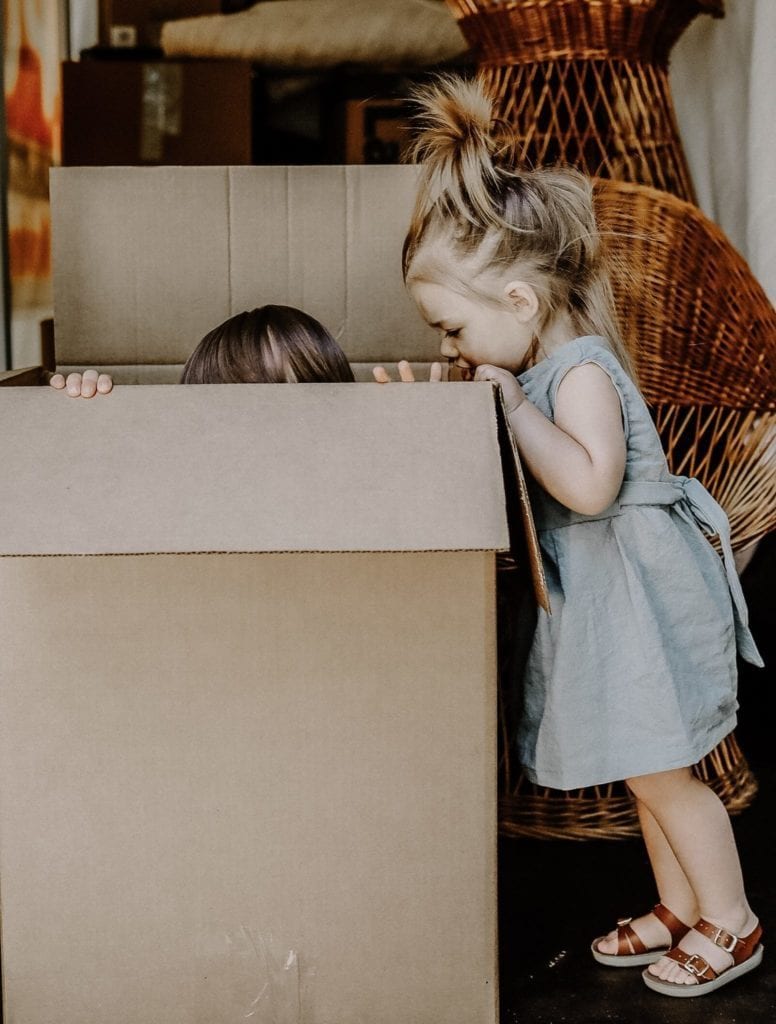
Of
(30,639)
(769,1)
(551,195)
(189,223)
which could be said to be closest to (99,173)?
(189,223)

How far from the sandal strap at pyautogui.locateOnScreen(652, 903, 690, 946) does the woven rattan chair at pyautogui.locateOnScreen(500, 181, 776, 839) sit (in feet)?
0.69

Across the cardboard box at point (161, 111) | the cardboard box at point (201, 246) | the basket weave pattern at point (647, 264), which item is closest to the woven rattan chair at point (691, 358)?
the basket weave pattern at point (647, 264)

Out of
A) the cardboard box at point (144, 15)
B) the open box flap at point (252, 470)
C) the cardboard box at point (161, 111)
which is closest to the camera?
the open box flap at point (252, 470)

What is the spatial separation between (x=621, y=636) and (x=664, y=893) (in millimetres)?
284

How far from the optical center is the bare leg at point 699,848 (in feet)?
3.20

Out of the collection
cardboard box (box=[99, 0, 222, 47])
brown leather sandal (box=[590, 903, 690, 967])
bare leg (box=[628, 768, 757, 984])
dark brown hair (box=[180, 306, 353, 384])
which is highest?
cardboard box (box=[99, 0, 222, 47])

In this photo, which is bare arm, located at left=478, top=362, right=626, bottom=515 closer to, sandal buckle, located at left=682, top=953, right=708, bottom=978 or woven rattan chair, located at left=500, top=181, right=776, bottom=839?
woven rattan chair, located at left=500, top=181, right=776, bottom=839

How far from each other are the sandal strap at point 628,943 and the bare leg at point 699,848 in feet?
0.10

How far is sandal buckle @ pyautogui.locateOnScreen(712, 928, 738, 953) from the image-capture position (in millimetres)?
985

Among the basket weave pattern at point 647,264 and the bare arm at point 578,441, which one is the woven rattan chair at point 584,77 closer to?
the basket weave pattern at point 647,264

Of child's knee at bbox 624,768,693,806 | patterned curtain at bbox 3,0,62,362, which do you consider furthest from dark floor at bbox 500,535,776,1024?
patterned curtain at bbox 3,0,62,362

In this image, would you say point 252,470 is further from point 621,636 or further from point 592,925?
point 592,925

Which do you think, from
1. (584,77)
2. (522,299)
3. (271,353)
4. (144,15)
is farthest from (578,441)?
(144,15)

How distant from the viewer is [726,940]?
38.9 inches
